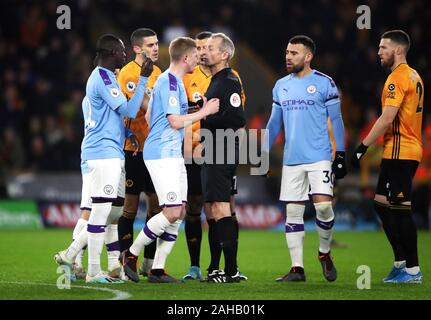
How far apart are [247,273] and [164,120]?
2.49 meters

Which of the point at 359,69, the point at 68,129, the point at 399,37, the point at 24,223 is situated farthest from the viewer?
the point at 359,69

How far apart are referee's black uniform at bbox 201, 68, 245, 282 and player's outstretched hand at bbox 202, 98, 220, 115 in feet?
0.51

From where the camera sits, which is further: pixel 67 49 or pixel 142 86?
pixel 67 49

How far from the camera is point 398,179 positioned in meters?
9.95

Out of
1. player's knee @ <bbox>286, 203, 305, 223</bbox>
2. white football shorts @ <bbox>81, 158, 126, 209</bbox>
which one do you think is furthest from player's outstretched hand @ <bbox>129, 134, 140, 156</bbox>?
player's knee @ <bbox>286, 203, 305, 223</bbox>

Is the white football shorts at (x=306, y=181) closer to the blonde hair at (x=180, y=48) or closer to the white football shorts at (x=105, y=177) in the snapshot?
the blonde hair at (x=180, y=48)

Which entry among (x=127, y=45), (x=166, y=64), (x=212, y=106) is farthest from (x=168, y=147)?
(x=127, y=45)

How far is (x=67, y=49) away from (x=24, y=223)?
193 inches

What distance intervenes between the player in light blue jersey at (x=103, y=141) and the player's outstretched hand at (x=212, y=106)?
67 cm

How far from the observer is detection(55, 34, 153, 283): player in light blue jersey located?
9320 millimetres

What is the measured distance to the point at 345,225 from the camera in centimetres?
1914

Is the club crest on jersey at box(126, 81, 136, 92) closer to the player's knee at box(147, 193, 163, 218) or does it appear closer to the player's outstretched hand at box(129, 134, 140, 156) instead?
the player's outstretched hand at box(129, 134, 140, 156)
